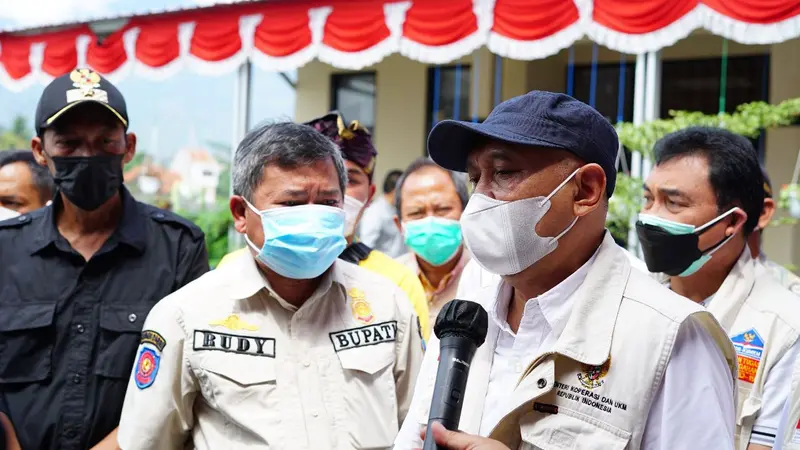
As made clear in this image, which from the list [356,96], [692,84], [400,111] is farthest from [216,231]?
[692,84]

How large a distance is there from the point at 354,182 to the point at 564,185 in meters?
2.01

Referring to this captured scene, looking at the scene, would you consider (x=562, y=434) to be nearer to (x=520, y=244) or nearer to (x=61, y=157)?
(x=520, y=244)

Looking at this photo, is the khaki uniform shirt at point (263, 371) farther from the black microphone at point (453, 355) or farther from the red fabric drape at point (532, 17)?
the red fabric drape at point (532, 17)

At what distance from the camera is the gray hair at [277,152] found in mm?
2561

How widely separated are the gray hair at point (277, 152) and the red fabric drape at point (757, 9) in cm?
506

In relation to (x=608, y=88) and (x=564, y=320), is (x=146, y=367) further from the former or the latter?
(x=608, y=88)

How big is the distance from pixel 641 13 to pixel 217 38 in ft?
16.5

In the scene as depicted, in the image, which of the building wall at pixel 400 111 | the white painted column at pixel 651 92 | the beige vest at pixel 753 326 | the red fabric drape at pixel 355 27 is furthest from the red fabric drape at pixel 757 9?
the building wall at pixel 400 111

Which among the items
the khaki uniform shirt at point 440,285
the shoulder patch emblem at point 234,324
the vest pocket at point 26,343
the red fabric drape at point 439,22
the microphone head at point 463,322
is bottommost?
the khaki uniform shirt at point 440,285

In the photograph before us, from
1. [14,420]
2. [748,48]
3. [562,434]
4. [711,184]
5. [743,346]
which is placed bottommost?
[14,420]

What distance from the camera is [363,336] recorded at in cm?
256

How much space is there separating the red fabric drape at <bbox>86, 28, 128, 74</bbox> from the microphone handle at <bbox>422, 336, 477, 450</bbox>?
9694 millimetres

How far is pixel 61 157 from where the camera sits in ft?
9.39

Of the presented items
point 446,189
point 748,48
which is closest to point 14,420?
point 446,189
